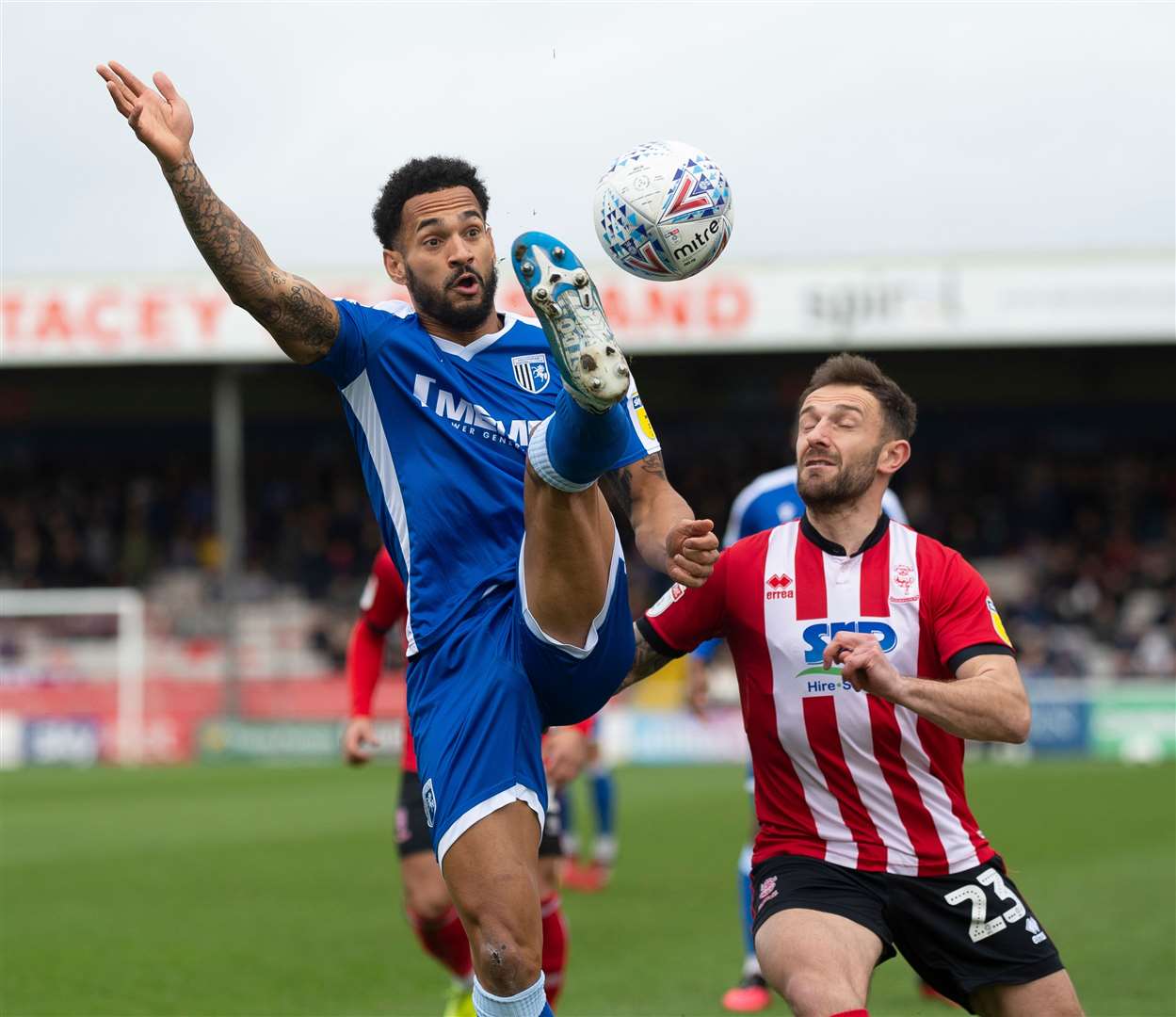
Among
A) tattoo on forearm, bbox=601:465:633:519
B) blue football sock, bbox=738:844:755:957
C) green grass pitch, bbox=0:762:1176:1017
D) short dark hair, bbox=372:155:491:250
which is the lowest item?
green grass pitch, bbox=0:762:1176:1017

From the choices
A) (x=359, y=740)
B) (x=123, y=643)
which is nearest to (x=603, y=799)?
(x=359, y=740)

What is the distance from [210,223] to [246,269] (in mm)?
140

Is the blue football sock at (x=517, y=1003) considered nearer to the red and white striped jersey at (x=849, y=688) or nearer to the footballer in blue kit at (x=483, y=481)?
the footballer in blue kit at (x=483, y=481)

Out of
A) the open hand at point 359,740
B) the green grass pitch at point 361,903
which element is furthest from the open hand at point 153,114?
the green grass pitch at point 361,903

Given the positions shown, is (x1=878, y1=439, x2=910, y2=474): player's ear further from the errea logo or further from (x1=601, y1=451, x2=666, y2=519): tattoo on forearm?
(x1=601, y1=451, x2=666, y2=519): tattoo on forearm

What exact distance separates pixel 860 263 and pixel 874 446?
2071 cm

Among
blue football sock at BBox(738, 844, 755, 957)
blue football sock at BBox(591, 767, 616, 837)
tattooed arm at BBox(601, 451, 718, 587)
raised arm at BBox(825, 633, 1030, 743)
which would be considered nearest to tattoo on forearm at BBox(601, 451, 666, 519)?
tattooed arm at BBox(601, 451, 718, 587)

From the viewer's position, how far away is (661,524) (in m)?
4.41

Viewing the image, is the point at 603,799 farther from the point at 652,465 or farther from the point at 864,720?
the point at 864,720

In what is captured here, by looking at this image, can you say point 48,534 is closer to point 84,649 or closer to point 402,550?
point 84,649

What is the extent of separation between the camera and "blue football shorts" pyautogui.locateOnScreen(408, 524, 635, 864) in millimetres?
4105

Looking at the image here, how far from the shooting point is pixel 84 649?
25.4m

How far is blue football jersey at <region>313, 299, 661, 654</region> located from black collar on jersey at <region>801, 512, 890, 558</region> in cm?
49

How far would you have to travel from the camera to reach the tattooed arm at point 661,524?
3.98m
